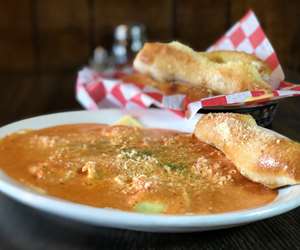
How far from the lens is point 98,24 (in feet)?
9.32

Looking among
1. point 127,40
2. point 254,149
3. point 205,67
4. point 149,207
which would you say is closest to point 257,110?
point 205,67

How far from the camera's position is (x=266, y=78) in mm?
1100

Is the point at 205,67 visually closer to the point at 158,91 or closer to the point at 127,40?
the point at 158,91

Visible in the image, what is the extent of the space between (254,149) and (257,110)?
0.86 feet

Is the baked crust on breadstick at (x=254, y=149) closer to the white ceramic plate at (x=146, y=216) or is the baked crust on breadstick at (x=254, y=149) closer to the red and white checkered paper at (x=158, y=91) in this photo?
the white ceramic plate at (x=146, y=216)

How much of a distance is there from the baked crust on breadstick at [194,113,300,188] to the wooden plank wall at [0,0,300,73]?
6.63ft

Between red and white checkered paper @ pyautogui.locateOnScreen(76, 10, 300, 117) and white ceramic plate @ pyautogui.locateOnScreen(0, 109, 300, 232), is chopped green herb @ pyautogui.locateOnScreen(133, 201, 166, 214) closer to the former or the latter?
white ceramic plate @ pyautogui.locateOnScreen(0, 109, 300, 232)

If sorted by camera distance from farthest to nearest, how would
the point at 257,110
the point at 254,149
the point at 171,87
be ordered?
the point at 171,87 → the point at 257,110 → the point at 254,149

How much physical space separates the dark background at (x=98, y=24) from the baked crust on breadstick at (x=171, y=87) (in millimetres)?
1594

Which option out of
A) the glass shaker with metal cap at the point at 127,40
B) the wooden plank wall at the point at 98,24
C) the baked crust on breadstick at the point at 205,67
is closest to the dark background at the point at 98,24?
the wooden plank wall at the point at 98,24

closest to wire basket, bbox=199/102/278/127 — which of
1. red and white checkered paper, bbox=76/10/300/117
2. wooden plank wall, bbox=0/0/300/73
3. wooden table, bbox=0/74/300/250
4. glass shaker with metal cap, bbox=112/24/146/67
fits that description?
red and white checkered paper, bbox=76/10/300/117

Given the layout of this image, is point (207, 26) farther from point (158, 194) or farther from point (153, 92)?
point (158, 194)

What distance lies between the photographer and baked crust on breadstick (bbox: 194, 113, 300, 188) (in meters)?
0.71

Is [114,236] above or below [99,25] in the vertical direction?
above
